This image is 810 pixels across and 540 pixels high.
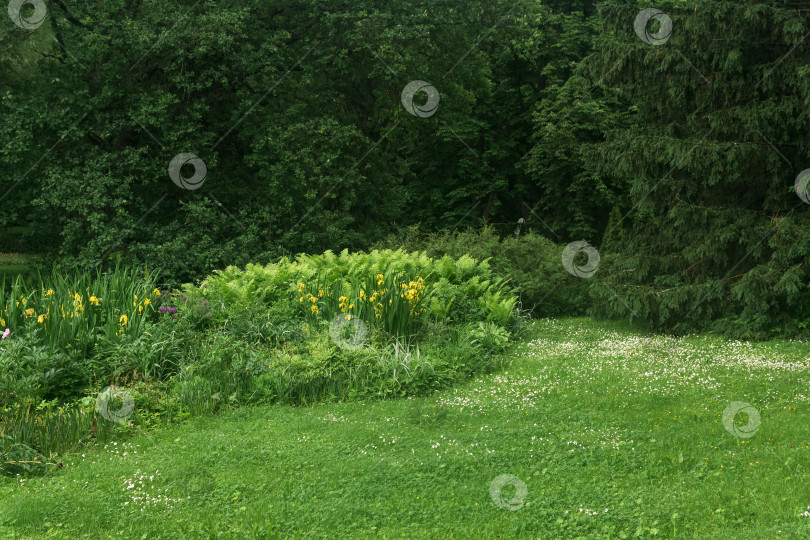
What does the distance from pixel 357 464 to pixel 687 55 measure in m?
8.34

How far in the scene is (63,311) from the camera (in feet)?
24.0

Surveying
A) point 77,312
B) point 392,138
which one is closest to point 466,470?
point 77,312

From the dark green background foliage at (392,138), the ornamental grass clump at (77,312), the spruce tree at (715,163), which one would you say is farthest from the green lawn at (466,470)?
the dark green background foliage at (392,138)

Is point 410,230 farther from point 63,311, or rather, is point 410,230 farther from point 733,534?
point 733,534

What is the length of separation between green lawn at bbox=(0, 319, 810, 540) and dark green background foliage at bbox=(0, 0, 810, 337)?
3639mm

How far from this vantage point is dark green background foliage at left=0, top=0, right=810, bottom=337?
10125 millimetres

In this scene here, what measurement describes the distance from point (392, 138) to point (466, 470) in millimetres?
16908

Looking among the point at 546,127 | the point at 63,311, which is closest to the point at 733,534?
the point at 63,311

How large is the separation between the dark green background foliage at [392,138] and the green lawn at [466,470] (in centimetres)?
364

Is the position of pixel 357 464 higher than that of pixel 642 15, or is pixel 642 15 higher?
pixel 642 15

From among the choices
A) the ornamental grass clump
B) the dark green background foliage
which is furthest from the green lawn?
the dark green background foliage

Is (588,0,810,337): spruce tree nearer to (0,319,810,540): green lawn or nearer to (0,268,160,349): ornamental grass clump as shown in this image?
(0,319,810,540): green lawn

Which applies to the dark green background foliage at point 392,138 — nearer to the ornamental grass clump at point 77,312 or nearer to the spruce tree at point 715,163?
the spruce tree at point 715,163

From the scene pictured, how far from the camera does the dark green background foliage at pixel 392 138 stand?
10125 millimetres
